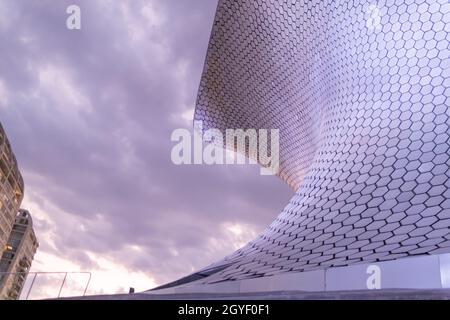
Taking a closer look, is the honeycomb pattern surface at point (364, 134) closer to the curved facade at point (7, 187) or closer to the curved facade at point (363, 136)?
the curved facade at point (363, 136)

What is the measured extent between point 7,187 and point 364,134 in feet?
152

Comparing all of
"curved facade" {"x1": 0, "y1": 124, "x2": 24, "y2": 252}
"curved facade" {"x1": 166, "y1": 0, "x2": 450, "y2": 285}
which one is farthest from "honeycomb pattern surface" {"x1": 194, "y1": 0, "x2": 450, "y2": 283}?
"curved facade" {"x1": 0, "y1": 124, "x2": 24, "y2": 252}

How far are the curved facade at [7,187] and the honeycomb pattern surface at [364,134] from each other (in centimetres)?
3854

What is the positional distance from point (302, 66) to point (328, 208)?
203 inches

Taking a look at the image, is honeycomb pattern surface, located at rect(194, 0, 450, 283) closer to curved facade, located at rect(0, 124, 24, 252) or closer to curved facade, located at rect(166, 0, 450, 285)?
curved facade, located at rect(166, 0, 450, 285)

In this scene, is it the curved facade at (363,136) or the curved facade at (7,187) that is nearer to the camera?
the curved facade at (363,136)

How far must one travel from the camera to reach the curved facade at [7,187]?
43312mm

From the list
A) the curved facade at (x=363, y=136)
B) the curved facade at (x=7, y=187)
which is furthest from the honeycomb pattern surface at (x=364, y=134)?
the curved facade at (x=7, y=187)

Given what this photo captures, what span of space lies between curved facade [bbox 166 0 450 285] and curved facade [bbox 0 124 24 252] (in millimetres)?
38544

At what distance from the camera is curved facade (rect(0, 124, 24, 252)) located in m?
43.3

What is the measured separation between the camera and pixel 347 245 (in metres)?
5.43

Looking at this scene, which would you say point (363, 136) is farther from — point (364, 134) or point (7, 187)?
point (7, 187)

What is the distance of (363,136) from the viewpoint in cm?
728
